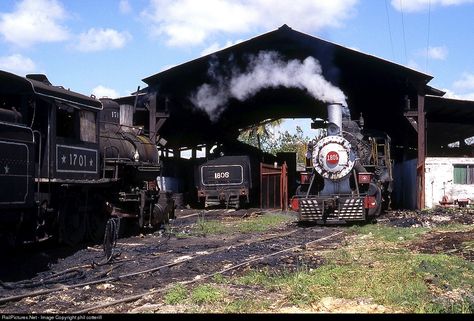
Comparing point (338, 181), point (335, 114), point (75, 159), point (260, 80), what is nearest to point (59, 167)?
point (75, 159)

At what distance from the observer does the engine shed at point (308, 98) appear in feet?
68.4

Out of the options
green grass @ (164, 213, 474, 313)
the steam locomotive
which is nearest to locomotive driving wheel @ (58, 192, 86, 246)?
green grass @ (164, 213, 474, 313)

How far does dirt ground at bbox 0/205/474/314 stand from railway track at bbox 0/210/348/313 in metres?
0.01

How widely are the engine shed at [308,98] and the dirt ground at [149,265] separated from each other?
816 cm

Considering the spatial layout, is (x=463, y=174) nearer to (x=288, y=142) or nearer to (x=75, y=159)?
(x=75, y=159)

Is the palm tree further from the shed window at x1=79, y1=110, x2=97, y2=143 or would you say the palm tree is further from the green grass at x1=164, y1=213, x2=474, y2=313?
the green grass at x1=164, y1=213, x2=474, y2=313

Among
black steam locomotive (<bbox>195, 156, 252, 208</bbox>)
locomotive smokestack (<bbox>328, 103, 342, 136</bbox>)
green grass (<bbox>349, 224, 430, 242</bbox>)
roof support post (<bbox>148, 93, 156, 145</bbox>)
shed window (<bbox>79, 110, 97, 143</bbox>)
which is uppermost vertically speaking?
roof support post (<bbox>148, 93, 156, 145</bbox>)

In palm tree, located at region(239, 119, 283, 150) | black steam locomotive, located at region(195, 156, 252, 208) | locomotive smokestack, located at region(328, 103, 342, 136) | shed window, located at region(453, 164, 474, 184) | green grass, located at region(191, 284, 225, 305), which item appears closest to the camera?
green grass, located at region(191, 284, 225, 305)

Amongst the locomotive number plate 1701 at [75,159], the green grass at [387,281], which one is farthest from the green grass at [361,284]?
the locomotive number plate 1701 at [75,159]

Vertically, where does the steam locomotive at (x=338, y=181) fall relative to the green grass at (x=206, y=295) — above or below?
above

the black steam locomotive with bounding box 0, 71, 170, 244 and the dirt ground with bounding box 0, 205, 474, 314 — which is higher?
the black steam locomotive with bounding box 0, 71, 170, 244

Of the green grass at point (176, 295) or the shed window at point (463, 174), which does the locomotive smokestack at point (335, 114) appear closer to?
the shed window at point (463, 174)

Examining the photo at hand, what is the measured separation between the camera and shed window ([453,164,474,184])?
20.8m

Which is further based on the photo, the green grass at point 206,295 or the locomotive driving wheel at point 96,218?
the locomotive driving wheel at point 96,218
